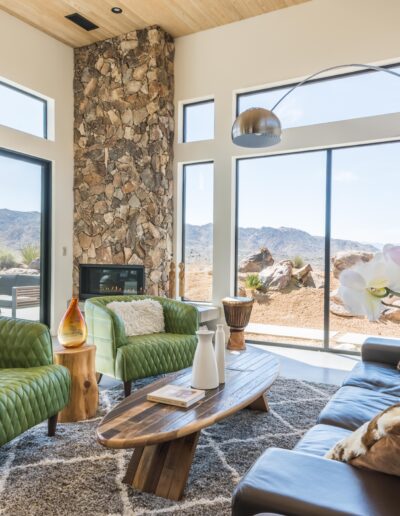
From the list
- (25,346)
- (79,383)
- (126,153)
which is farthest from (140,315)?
(126,153)

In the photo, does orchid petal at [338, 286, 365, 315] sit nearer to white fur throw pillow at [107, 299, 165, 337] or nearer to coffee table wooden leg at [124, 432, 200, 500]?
coffee table wooden leg at [124, 432, 200, 500]

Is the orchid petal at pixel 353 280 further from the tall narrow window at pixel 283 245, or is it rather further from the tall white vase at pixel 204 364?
the tall narrow window at pixel 283 245

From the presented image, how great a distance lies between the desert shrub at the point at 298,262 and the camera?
521 centimetres

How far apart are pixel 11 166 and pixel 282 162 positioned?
11.3 feet

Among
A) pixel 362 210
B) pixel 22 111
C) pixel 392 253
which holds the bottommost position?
pixel 392 253

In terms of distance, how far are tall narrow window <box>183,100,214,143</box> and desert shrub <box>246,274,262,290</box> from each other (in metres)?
1.94

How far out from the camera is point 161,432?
1.80 m

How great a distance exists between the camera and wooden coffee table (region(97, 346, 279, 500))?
1783 mm

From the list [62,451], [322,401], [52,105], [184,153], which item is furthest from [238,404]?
[52,105]

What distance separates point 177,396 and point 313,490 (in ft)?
4.02

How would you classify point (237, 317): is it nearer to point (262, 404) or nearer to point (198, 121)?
point (262, 404)

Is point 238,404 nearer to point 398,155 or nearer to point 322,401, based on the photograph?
point 322,401

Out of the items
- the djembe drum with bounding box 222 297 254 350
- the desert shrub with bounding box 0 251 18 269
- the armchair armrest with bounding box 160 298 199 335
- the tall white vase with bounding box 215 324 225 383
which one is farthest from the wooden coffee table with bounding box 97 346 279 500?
the desert shrub with bounding box 0 251 18 269

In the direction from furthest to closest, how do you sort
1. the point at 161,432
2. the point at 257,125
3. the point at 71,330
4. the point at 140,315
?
the point at 140,315 < the point at 257,125 < the point at 71,330 < the point at 161,432
